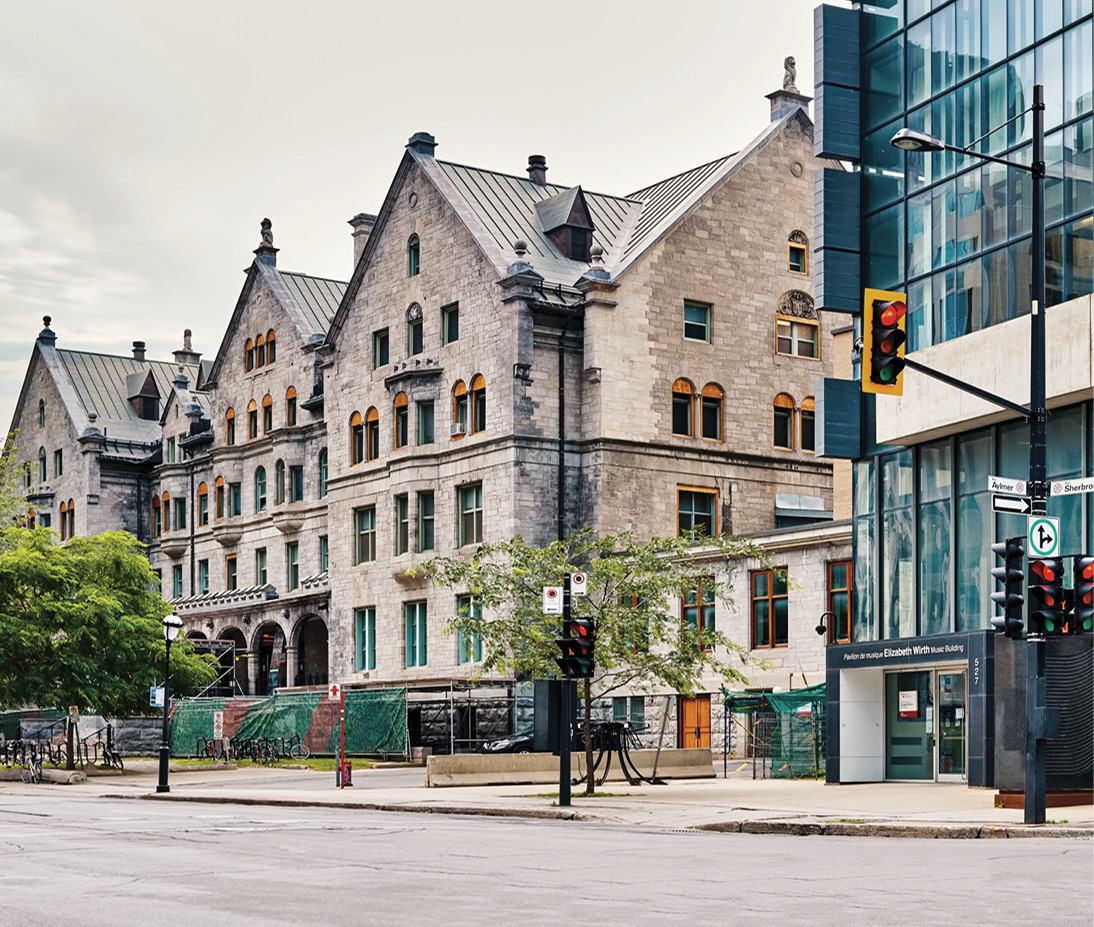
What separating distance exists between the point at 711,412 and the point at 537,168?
12.6m

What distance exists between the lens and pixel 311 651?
63.6 metres

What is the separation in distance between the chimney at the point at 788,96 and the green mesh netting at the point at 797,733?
76.9 feet

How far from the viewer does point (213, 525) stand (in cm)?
7012

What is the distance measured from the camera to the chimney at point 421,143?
185ft

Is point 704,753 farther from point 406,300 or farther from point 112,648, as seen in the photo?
point 406,300

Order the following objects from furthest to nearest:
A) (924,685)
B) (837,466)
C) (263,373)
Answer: (263,373)
(837,466)
(924,685)

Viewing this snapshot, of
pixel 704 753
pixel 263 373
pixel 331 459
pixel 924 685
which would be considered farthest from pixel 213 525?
pixel 924 685

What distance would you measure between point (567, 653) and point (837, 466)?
27.5 metres

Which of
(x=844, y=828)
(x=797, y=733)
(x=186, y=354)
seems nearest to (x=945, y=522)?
(x=797, y=733)

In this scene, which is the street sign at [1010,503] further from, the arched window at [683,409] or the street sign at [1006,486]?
the arched window at [683,409]

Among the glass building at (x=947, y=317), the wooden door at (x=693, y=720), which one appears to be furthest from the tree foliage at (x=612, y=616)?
the wooden door at (x=693, y=720)

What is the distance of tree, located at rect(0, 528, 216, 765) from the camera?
153ft

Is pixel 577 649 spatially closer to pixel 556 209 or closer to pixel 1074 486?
pixel 1074 486

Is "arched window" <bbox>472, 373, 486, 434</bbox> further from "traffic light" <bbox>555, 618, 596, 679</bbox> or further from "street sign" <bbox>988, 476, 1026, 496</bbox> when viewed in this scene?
"street sign" <bbox>988, 476, 1026, 496</bbox>
